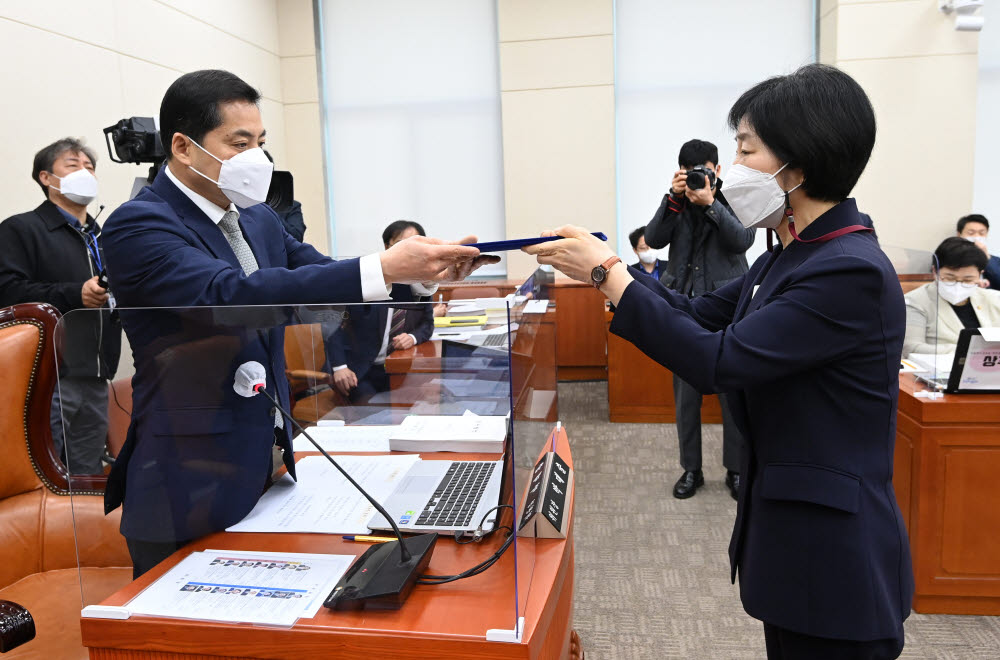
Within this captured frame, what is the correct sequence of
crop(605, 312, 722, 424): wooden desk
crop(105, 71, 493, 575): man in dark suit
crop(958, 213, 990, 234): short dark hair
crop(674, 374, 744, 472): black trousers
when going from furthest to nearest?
crop(958, 213, 990, 234): short dark hair, crop(605, 312, 722, 424): wooden desk, crop(674, 374, 744, 472): black trousers, crop(105, 71, 493, 575): man in dark suit

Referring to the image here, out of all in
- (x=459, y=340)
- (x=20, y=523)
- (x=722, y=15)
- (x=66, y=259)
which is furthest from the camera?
(x=722, y=15)

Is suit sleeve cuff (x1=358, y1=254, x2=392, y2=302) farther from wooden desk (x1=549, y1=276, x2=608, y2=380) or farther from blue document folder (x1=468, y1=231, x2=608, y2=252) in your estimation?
wooden desk (x1=549, y1=276, x2=608, y2=380)

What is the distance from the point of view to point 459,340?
95cm

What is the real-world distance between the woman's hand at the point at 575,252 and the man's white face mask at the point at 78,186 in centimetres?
253

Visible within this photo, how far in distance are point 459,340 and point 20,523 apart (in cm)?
129

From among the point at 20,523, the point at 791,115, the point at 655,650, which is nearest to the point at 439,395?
the point at 791,115

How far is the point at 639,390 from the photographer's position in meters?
4.49

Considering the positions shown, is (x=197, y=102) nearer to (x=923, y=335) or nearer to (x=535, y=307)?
(x=535, y=307)

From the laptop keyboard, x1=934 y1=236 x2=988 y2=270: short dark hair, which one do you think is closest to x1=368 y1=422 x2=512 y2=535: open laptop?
the laptop keyboard

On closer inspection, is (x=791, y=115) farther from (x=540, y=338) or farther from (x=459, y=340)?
(x=459, y=340)

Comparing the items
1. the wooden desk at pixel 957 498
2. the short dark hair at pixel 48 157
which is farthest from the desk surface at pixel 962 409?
the short dark hair at pixel 48 157

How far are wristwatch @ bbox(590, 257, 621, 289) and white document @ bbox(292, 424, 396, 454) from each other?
0.41m

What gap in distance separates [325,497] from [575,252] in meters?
0.57

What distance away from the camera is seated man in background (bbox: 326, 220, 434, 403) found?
0.90 m
